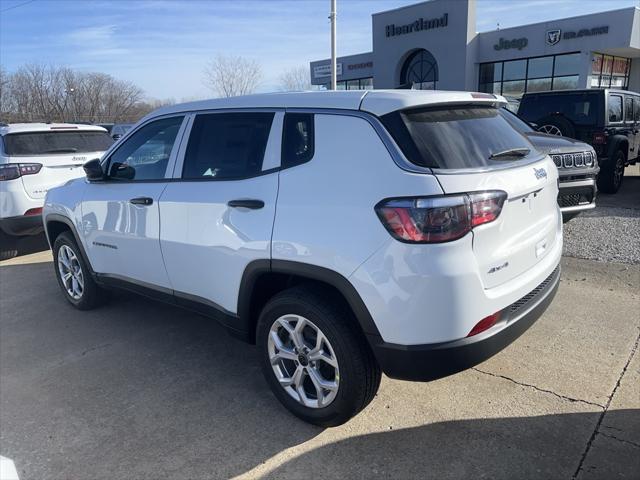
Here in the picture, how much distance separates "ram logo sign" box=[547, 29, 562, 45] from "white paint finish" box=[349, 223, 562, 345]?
1025 inches

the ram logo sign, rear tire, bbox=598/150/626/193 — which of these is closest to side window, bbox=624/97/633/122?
rear tire, bbox=598/150/626/193

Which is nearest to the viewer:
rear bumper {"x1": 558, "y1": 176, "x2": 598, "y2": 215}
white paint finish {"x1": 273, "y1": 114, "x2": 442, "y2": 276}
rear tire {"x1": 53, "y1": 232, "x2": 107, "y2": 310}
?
white paint finish {"x1": 273, "y1": 114, "x2": 442, "y2": 276}

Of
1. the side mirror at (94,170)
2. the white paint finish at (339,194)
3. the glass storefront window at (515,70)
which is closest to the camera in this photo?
the white paint finish at (339,194)

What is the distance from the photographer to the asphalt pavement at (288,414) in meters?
2.70

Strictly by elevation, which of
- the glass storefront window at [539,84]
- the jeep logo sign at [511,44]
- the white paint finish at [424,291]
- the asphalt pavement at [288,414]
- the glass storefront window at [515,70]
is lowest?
the asphalt pavement at [288,414]

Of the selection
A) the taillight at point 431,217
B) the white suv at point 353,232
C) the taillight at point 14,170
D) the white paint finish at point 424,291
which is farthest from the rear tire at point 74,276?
the taillight at point 431,217

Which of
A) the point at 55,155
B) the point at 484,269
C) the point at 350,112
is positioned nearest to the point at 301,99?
the point at 350,112

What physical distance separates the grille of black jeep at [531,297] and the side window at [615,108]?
7.77m

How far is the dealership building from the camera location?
23750 millimetres

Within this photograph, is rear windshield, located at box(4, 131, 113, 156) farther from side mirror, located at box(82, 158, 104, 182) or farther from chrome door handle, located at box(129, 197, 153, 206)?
chrome door handle, located at box(129, 197, 153, 206)

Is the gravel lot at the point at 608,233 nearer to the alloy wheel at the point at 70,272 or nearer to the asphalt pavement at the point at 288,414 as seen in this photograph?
the asphalt pavement at the point at 288,414

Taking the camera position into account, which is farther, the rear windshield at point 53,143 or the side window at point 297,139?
the rear windshield at point 53,143

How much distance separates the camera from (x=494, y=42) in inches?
1043

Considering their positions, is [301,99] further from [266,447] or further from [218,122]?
[266,447]
